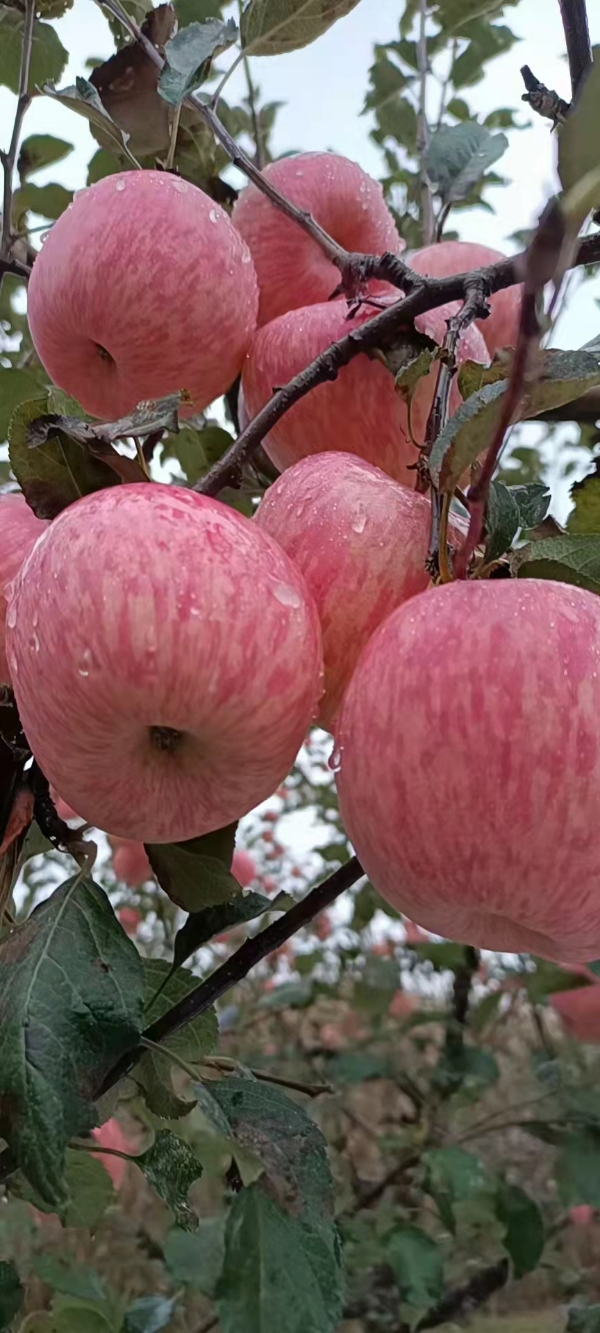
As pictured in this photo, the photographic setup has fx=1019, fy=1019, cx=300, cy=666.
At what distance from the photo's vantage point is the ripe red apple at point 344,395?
0.61m

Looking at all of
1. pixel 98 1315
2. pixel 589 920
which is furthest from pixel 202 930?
pixel 98 1315

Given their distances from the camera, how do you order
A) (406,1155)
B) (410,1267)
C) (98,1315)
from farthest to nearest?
1. (406,1155)
2. (410,1267)
3. (98,1315)

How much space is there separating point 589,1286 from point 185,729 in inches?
74.4

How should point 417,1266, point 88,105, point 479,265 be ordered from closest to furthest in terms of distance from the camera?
point 88,105 → point 479,265 → point 417,1266

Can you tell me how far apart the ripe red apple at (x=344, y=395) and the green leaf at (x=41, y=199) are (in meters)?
0.50

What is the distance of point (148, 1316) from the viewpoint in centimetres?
116

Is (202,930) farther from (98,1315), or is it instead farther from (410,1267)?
(410,1267)

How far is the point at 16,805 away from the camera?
0.53 meters

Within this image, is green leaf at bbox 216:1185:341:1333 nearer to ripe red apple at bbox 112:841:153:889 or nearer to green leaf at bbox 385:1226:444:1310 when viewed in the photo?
green leaf at bbox 385:1226:444:1310

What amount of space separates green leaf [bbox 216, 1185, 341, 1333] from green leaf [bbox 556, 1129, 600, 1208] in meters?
0.80

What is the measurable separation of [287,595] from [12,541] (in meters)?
0.21

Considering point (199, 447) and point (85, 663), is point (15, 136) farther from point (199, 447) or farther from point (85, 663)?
point (85, 663)

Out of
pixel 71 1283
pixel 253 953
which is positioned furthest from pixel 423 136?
pixel 71 1283

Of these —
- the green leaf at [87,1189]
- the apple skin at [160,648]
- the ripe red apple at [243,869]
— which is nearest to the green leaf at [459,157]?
the apple skin at [160,648]
